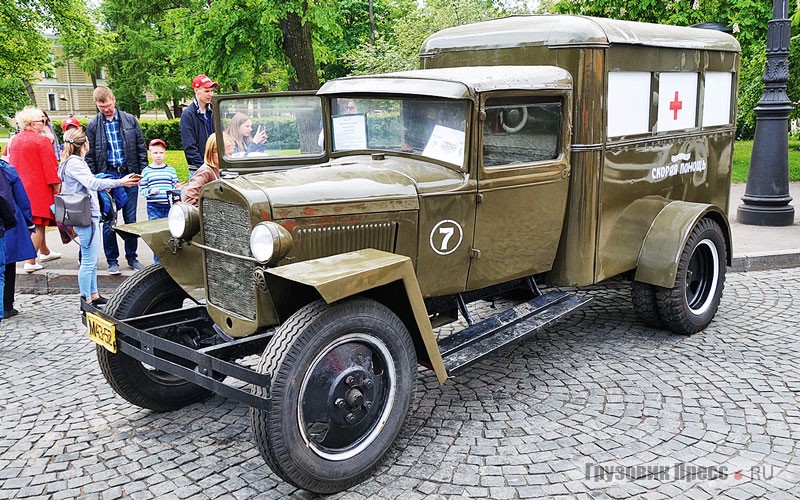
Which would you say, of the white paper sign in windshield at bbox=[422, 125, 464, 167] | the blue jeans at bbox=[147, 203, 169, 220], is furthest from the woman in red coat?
the white paper sign in windshield at bbox=[422, 125, 464, 167]

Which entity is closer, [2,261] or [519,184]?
[519,184]

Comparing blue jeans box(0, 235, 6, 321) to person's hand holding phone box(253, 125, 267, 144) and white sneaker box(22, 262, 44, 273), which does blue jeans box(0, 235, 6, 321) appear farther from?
person's hand holding phone box(253, 125, 267, 144)

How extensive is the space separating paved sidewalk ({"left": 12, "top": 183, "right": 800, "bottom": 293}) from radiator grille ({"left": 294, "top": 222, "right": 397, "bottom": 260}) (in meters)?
4.33

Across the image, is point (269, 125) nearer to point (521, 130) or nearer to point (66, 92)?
point (521, 130)

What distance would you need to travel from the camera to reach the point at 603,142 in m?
5.00

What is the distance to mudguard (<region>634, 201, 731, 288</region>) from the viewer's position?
5312 mm

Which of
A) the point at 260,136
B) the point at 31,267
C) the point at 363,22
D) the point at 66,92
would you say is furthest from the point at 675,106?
the point at 66,92

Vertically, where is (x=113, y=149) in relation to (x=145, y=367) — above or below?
above

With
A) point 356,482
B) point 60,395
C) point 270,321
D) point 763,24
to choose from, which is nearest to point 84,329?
point 60,395

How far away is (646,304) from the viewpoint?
5645mm

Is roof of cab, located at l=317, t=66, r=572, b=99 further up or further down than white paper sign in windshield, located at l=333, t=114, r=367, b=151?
further up

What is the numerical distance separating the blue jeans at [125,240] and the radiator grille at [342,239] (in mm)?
4383

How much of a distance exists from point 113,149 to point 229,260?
4.36m

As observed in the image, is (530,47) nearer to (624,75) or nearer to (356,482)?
(624,75)
